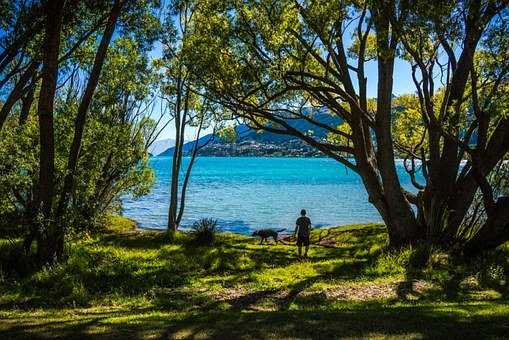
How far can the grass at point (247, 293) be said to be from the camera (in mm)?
9859

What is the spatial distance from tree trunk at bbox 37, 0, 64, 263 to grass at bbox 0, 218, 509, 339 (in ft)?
3.99

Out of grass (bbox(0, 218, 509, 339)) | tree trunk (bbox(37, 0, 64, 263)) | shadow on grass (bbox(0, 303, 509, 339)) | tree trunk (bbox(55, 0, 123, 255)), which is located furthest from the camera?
tree trunk (bbox(55, 0, 123, 255))

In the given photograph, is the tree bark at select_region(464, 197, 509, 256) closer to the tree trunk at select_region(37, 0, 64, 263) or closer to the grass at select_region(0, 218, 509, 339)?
the grass at select_region(0, 218, 509, 339)

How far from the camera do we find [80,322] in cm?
1100

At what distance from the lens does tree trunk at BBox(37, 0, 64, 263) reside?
1800 centimetres

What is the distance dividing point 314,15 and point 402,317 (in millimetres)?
13902

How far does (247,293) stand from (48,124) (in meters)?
9.57

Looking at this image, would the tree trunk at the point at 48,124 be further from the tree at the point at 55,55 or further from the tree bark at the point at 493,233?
the tree bark at the point at 493,233

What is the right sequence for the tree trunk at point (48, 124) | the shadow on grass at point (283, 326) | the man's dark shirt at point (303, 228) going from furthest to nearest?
the man's dark shirt at point (303, 228)
the tree trunk at point (48, 124)
the shadow on grass at point (283, 326)

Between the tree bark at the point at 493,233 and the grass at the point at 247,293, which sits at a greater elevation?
the tree bark at the point at 493,233

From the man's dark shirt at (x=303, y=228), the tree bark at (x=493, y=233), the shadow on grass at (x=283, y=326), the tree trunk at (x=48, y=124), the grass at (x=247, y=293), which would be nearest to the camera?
the shadow on grass at (x=283, y=326)

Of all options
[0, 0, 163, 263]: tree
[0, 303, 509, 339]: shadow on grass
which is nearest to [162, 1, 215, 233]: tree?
[0, 0, 163, 263]: tree

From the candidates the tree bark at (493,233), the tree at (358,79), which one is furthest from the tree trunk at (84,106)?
the tree bark at (493,233)

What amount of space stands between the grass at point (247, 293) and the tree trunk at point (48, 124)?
1.22 metres
